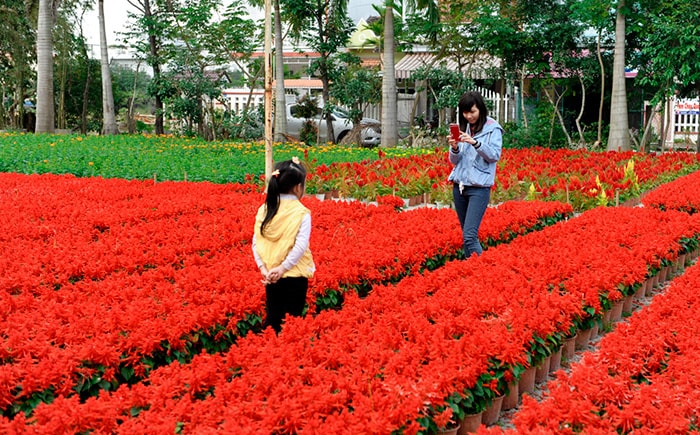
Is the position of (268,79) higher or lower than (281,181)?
higher

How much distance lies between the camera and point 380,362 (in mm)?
4398

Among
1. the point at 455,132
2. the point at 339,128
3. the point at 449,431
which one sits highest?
the point at 339,128

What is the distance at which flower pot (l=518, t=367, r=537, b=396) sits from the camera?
4996 millimetres

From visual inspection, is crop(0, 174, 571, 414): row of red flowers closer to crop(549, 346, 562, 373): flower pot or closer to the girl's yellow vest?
the girl's yellow vest

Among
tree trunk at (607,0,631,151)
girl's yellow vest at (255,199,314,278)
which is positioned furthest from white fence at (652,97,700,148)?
girl's yellow vest at (255,199,314,278)

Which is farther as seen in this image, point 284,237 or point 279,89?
point 279,89

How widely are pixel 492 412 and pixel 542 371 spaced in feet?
2.89

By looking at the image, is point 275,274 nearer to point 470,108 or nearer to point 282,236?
point 282,236

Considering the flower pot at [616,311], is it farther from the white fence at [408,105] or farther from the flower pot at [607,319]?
the white fence at [408,105]

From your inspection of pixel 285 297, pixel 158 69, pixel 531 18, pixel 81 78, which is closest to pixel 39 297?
pixel 285 297

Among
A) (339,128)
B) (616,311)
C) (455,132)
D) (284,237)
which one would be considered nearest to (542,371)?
(616,311)

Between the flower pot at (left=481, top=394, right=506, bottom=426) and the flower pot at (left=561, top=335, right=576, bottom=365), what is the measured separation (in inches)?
50.1

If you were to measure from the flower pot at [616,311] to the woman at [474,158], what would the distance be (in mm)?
1362

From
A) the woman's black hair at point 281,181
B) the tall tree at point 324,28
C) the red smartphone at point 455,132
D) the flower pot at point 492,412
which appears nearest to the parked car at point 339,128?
the tall tree at point 324,28
